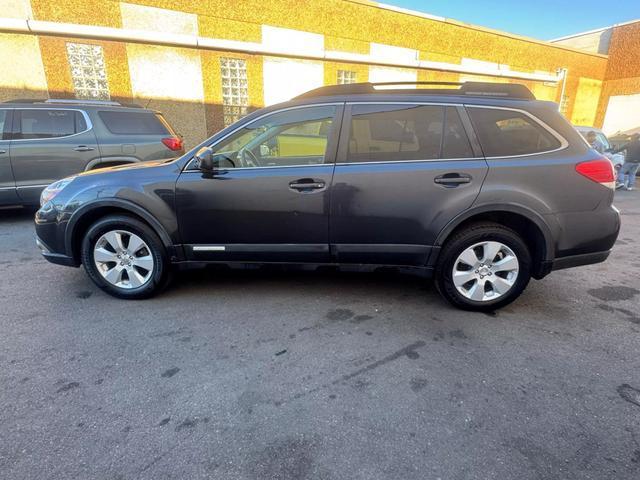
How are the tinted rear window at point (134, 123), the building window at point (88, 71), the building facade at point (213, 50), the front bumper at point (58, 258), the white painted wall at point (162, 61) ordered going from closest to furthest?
1. the front bumper at point (58, 258)
2. the tinted rear window at point (134, 123)
3. the building facade at point (213, 50)
4. the building window at point (88, 71)
5. the white painted wall at point (162, 61)

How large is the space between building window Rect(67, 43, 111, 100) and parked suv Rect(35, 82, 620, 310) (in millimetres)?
9863

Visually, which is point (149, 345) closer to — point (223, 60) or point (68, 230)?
point (68, 230)

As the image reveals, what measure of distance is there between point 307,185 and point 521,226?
1887mm

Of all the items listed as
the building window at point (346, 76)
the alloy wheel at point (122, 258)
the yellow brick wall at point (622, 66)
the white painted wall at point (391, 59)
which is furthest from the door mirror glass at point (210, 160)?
the yellow brick wall at point (622, 66)

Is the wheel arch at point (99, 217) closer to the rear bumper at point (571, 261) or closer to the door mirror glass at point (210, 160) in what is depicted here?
the door mirror glass at point (210, 160)

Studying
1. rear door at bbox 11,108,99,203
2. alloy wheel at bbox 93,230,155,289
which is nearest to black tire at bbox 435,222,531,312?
alloy wheel at bbox 93,230,155,289

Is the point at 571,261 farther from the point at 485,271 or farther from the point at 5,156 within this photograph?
the point at 5,156

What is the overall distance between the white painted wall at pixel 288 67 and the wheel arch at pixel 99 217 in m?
11.4

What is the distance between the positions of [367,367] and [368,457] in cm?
71

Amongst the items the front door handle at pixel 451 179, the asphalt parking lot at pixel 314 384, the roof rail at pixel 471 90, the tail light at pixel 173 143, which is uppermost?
the roof rail at pixel 471 90

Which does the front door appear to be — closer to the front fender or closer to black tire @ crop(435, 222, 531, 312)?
the front fender

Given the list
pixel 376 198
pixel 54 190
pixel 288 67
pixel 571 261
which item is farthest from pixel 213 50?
pixel 571 261

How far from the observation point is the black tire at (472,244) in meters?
3.04

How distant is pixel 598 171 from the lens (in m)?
2.94
